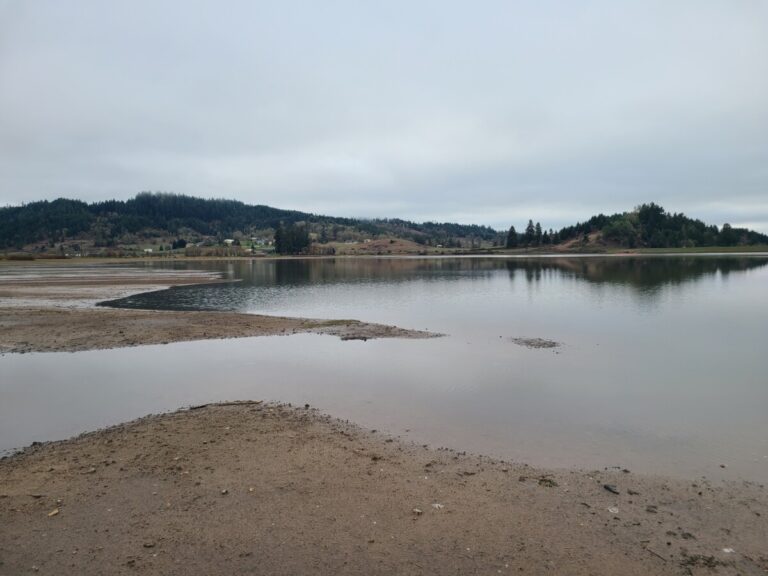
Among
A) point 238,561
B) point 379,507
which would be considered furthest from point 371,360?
point 238,561

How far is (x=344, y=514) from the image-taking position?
7281 mm

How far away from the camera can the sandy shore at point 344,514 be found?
6.21 m

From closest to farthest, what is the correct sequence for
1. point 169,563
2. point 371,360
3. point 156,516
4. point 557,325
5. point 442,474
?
point 169,563
point 156,516
point 442,474
point 371,360
point 557,325

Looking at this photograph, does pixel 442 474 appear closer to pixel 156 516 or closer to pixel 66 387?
pixel 156 516

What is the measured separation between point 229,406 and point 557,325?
1864 cm

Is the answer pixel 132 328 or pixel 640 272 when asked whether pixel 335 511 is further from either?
pixel 640 272

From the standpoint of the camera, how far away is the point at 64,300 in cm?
3872

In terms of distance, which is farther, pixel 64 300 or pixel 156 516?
pixel 64 300

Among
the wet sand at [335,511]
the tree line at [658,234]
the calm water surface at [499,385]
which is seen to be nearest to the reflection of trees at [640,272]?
the calm water surface at [499,385]

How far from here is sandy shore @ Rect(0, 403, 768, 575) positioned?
6211 mm

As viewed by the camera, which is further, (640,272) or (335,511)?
(640,272)

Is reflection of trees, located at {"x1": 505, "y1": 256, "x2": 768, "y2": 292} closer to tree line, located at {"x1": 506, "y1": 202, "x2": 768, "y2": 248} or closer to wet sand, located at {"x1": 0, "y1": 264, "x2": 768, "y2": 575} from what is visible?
wet sand, located at {"x1": 0, "y1": 264, "x2": 768, "y2": 575}

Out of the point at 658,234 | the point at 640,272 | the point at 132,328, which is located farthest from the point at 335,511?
the point at 658,234

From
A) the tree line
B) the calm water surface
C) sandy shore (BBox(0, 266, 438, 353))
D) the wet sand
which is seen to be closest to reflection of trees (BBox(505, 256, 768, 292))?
the calm water surface
